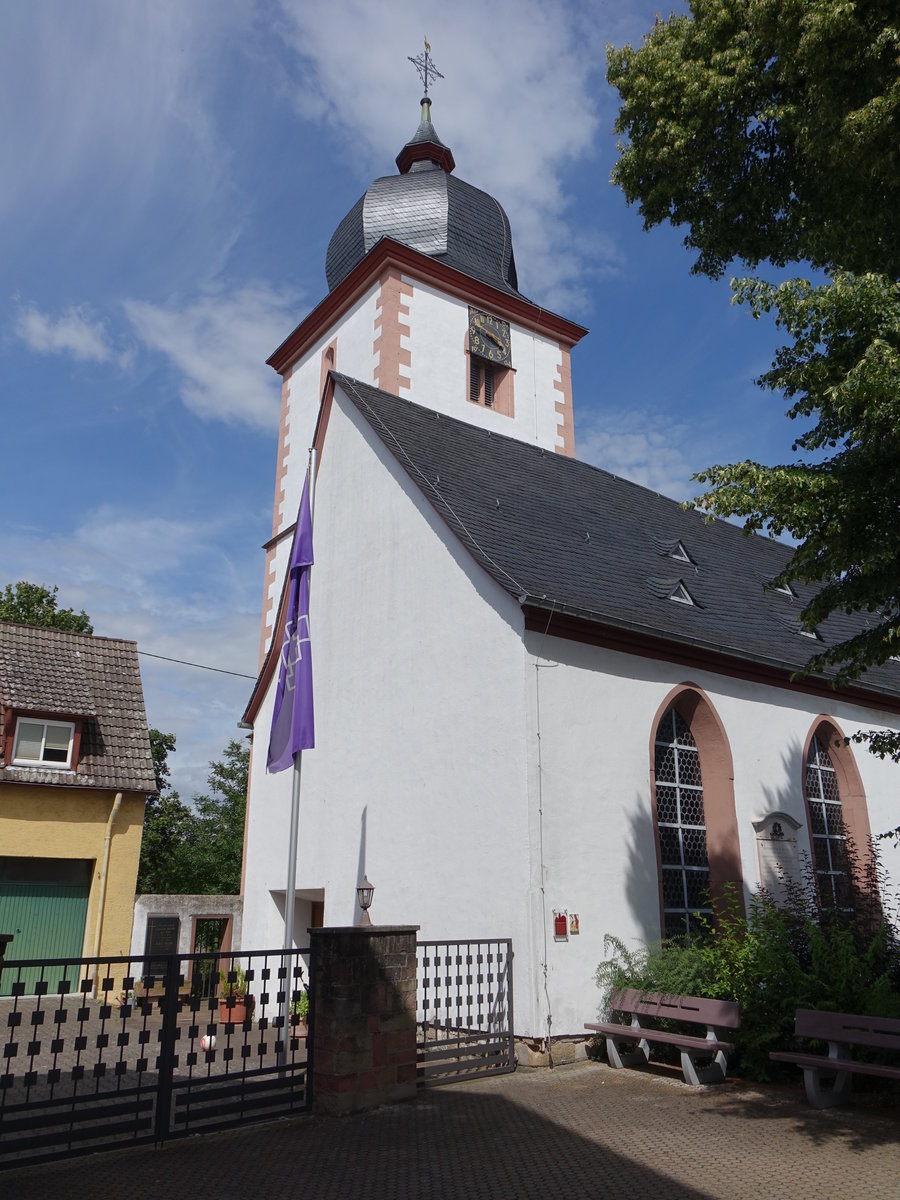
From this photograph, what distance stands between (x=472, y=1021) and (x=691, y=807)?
435cm

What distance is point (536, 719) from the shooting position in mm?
10445

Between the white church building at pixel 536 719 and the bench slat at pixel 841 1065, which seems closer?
the bench slat at pixel 841 1065

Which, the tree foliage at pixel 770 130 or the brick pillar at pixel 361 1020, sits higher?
the tree foliage at pixel 770 130

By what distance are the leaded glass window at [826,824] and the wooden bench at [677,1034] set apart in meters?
5.04

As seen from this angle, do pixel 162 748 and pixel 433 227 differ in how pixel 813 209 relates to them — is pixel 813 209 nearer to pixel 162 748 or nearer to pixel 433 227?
pixel 433 227

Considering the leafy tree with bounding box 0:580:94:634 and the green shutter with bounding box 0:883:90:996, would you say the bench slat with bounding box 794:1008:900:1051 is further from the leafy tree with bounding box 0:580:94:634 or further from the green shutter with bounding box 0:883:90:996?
the leafy tree with bounding box 0:580:94:634

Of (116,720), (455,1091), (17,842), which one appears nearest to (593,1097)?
(455,1091)

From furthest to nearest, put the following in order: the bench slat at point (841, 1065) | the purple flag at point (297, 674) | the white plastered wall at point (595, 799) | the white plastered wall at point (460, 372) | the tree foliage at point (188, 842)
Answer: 1. the tree foliage at point (188, 842)
2. the white plastered wall at point (460, 372)
3. the purple flag at point (297, 674)
4. the white plastered wall at point (595, 799)
5. the bench slat at point (841, 1065)

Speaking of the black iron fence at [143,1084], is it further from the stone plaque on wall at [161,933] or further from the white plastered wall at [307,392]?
the white plastered wall at [307,392]

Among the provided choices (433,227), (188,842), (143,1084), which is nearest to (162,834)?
(188,842)

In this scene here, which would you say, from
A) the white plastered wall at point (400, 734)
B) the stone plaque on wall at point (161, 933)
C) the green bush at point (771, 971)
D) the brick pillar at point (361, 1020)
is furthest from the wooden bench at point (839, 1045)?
the stone plaque on wall at point (161, 933)

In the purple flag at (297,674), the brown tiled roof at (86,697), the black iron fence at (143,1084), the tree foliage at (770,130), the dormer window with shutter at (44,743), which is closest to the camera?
the black iron fence at (143,1084)

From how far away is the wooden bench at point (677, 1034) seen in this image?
28.4 feet

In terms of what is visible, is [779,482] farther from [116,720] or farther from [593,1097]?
[116,720]
